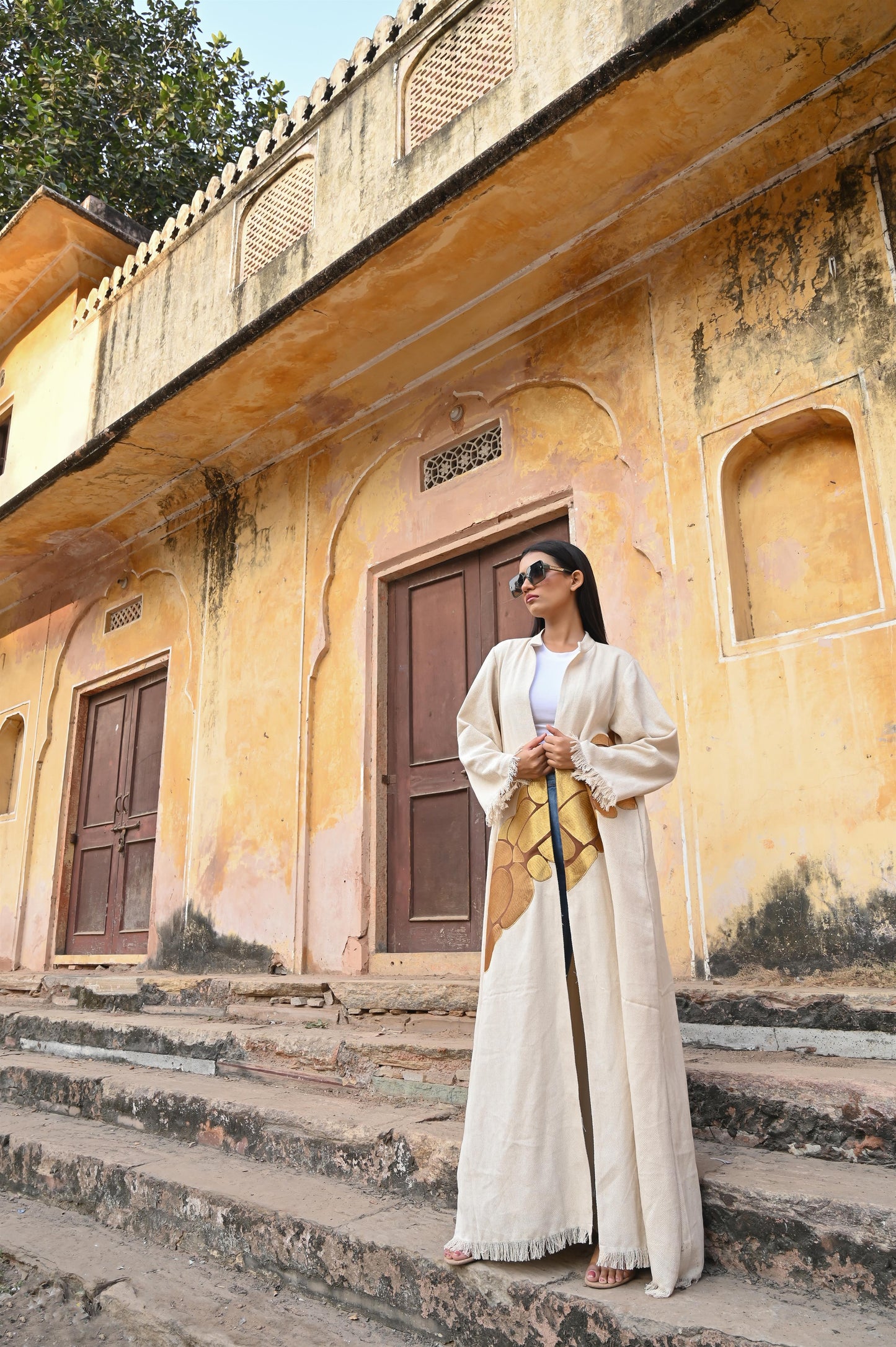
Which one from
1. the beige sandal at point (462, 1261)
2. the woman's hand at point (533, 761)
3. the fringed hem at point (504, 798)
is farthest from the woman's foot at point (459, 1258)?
the woman's hand at point (533, 761)

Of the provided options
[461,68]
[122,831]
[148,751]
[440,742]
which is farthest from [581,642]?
[122,831]

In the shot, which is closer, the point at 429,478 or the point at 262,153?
the point at 429,478

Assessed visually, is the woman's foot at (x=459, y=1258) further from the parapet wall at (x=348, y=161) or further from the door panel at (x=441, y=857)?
the parapet wall at (x=348, y=161)

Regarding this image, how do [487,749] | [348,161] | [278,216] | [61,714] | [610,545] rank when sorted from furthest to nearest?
[61,714], [278,216], [348,161], [610,545], [487,749]

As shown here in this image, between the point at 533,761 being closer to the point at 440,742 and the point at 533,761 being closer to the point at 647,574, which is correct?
the point at 647,574

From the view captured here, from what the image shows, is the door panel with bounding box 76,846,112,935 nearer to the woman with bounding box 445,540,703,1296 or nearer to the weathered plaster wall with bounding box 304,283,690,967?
the weathered plaster wall with bounding box 304,283,690,967

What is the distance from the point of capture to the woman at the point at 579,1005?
204cm

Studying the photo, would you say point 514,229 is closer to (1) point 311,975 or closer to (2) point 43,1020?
(1) point 311,975

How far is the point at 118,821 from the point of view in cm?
802

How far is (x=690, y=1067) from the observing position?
2801 mm

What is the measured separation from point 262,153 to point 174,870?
4967 millimetres

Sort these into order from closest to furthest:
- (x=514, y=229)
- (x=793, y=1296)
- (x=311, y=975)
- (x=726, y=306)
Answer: (x=793, y=1296) < (x=726, y=306) < (x=514, y=229) < (x=311, y=975)

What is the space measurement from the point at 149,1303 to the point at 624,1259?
4.38 feet

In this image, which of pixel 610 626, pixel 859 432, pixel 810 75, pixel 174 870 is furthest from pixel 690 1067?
pixel 174 870
